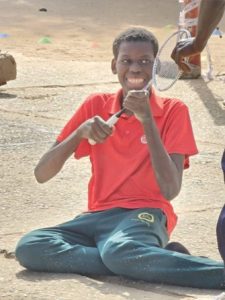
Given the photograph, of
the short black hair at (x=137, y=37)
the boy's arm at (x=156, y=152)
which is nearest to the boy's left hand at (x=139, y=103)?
the boy's arm at (x=156, y=152)

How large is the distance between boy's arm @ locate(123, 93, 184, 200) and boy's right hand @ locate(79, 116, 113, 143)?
0.12 m

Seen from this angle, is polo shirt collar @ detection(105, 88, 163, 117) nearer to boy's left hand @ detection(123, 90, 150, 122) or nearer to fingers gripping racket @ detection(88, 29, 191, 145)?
fingers gripping racket @ detection(88, 29, 191, 145)

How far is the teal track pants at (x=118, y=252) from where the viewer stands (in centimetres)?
371

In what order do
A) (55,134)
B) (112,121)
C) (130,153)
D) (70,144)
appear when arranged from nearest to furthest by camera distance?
(112,121)
(70,144)
(130,153)
(55,134)

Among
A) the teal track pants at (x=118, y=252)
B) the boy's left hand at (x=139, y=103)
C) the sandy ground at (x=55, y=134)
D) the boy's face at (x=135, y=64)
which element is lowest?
the sandy ground at (x=55, y=134)

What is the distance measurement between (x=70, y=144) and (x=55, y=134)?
7.41 ft

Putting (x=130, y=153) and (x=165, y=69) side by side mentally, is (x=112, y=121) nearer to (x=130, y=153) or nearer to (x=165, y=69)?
(x=130, y=153)

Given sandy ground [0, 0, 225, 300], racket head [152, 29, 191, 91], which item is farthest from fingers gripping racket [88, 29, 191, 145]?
sandy ground [0, 0, 225, 300]

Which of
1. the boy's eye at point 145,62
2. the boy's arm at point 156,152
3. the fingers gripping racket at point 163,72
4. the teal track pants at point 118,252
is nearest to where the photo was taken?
the teal track pants at point 118,252

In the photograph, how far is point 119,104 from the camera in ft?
13.9

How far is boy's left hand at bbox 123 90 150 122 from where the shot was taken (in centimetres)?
381

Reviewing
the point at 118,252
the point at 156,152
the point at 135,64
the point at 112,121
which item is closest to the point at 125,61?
the point at 135,64

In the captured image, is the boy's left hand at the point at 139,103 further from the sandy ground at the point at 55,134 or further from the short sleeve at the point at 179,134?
the sandy ground at the point at 55,134

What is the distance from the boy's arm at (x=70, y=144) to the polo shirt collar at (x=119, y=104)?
24cm
